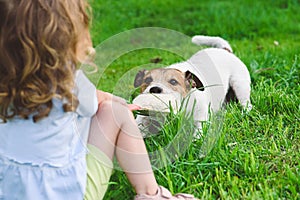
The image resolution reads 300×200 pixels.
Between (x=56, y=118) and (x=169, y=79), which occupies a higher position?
(x=56, y=118)

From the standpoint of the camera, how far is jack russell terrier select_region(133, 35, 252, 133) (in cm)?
272

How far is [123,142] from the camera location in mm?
2178

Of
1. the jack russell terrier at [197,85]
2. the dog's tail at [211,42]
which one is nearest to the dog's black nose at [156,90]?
the jack russell terrier at [197,85]

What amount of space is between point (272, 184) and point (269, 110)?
0.72 metres

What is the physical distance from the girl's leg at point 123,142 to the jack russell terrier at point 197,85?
19.0 inches

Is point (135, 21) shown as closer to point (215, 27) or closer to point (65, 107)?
point (215, 27)

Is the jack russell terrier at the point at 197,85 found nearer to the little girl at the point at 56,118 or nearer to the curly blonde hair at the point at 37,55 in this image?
the little girl at the point at 56,118

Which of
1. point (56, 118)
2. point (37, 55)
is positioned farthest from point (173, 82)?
point (37, 55)

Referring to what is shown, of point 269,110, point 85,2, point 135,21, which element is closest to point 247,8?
point 135,21

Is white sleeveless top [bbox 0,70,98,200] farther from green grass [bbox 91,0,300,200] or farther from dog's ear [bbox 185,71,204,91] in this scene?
dog's ear [bbox 185,71,204,91]

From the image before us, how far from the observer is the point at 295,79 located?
11.5ft

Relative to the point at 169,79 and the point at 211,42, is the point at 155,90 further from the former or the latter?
the point at 211,42

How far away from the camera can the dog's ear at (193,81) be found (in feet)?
9.35

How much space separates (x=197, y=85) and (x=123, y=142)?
0.80m
